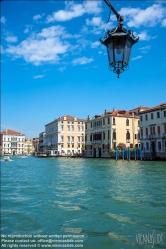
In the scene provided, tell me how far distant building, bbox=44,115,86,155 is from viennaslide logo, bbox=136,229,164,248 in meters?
52.2

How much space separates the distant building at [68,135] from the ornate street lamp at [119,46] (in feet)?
176

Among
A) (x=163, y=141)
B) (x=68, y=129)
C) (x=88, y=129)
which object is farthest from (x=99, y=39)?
(x=68, y=129)

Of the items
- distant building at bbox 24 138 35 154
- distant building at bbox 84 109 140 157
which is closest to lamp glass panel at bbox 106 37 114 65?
distant building at bbox 84 109 140 157

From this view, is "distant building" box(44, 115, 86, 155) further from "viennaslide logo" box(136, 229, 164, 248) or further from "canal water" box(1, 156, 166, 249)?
"viennaslide logo" box(136, 229, 164, 248)

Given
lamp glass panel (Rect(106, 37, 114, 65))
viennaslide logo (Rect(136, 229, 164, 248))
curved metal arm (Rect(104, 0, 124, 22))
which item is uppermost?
curved metal arm (Rect(104, 0, 124, 22))

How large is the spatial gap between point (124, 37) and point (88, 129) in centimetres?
4489

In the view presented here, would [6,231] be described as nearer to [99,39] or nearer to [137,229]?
[137,229]

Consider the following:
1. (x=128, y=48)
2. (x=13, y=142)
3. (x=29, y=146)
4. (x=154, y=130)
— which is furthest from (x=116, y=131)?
(x=29, y=146)

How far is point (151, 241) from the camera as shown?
11.2 ft

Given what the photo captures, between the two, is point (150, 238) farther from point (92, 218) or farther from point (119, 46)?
point (119, 46)

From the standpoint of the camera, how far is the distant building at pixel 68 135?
56125mm

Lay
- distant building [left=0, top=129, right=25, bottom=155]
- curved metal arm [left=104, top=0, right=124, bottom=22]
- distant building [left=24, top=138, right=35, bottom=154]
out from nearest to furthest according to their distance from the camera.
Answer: curved metal arm [left=104, top=0, right=124, bottom=22], distant building [left=0, top=129, right=25, bottom=155], distant building [left=24, top=138, right=35, bottom=154]

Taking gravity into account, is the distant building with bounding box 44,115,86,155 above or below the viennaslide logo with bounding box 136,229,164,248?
above

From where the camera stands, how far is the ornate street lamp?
2260 millimetres
